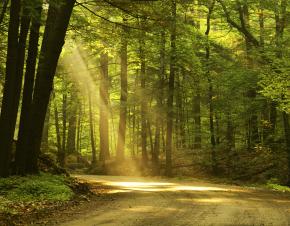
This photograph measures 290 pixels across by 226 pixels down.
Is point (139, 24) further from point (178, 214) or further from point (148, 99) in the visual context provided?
point (148, 99)

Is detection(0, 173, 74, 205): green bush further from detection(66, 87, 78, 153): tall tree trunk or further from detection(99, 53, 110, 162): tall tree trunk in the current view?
detection(66, 87, 78, 153): tall tree trunk

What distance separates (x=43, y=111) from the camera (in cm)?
1667

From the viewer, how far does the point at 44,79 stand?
16562mm

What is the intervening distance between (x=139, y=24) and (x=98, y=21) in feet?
6.63

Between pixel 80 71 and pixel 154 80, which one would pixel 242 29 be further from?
pixel 80 71

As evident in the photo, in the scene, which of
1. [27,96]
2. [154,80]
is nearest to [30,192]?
[27,96]

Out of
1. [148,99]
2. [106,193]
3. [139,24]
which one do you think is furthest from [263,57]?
[106,193]

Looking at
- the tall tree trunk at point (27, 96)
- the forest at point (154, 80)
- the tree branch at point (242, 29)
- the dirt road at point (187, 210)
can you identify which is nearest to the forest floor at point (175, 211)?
the dirt road at point (187, 210)

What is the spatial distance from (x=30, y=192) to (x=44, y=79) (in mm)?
4695

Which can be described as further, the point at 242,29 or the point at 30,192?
the point at 242,29

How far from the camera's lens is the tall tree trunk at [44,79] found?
16.3 meters

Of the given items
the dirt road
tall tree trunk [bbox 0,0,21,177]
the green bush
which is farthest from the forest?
the dirt road

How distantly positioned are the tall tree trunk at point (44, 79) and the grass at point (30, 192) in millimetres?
1240

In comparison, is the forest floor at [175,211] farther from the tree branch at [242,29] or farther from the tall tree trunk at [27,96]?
the tree branch at [242,29]
